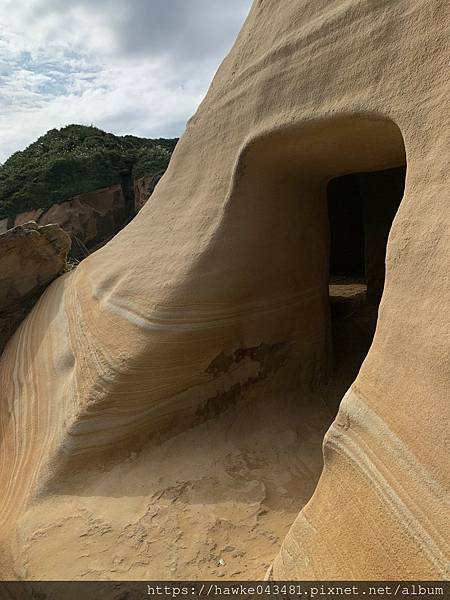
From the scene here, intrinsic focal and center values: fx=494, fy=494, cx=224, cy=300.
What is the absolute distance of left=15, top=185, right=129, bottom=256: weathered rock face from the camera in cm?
1284

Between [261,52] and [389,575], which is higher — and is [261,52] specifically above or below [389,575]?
above

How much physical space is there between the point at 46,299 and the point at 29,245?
1.62 ft

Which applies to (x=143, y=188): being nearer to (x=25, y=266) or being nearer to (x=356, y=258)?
(x=356, y=258)

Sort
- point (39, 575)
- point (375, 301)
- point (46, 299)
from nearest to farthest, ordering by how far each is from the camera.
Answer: point (39, 575) → point (46, 299) → point (375, 301)

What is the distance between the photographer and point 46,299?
4.18 metres

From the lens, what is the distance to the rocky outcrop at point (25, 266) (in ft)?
13.4

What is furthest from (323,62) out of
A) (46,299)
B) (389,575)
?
(46,299)

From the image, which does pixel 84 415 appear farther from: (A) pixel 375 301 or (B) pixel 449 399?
(A) pixel 375 301

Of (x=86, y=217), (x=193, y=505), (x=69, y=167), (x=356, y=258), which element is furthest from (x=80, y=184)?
(x=193, y=505)

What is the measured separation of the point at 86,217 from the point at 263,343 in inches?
446

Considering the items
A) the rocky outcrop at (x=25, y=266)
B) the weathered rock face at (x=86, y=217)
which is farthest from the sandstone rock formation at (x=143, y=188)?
the rocky outcrop at (x=25, y=266)

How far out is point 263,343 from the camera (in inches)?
116

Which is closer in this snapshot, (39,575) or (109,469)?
(39,575)

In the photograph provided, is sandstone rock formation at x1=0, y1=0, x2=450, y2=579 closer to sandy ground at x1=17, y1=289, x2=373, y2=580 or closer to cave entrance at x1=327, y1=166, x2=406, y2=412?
sandy ground at x1=17, y1=289, x2=373, y2=580
